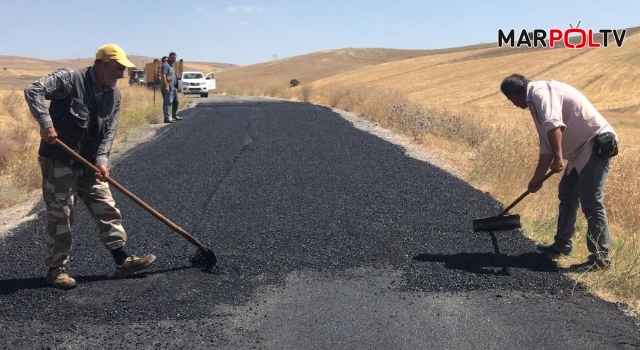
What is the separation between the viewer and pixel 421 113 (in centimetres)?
1617

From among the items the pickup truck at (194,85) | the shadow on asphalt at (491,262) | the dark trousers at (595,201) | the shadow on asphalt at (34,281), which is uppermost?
the pickup truck at (194,85)

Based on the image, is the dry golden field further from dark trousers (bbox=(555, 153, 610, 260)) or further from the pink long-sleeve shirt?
the pink long-sleeve shirt

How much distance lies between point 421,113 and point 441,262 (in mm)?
11616

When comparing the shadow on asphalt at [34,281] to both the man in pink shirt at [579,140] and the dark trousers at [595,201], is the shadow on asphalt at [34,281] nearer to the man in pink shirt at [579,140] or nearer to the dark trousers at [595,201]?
the man in pink shirt at [579,140]

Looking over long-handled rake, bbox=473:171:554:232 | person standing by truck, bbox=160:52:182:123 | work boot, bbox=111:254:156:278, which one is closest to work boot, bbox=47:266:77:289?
work boot, bbox=111:254:156:278

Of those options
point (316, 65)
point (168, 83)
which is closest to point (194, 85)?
point (168, 83)

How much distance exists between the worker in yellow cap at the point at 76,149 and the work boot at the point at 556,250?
321 centimetres

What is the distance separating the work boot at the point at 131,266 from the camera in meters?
4.53

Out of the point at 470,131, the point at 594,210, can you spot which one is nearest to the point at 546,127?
the point at 594,210

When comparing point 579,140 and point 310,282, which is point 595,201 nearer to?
point 579,140

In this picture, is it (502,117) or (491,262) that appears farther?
(502,117)

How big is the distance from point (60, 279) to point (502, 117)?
19.8m

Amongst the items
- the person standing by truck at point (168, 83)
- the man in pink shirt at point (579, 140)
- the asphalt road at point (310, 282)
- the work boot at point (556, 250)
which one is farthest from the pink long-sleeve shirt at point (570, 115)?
the person standing by truck at point (168, 83)

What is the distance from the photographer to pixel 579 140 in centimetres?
486
